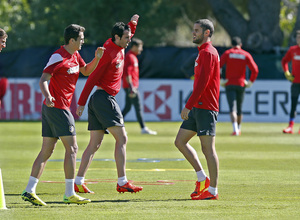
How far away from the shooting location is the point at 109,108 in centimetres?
918

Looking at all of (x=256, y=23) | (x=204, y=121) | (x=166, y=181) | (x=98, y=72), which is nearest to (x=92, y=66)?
(x=98, y=72)

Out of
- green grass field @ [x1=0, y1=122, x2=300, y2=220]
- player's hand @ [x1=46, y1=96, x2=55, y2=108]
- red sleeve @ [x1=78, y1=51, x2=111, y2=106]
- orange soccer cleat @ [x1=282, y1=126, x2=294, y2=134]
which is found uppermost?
red sleeve @ [x1=78, y1=51, x2=111, y2=106]

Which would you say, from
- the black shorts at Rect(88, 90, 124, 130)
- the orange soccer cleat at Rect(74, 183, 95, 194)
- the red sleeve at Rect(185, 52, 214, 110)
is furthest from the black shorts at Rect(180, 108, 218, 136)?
the orange soccer cleat at Rect(74, 183, 95, 194)

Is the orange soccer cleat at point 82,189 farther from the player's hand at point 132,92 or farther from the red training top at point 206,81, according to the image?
the player's hand at point 132,92

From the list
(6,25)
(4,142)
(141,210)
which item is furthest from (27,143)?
(6,25)

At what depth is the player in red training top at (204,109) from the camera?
852 cm

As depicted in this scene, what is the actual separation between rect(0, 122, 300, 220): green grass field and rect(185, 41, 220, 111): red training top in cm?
108

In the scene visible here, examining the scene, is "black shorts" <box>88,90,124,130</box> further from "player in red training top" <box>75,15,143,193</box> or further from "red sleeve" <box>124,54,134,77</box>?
"red sleeve" <box>124,54,134,77</box>

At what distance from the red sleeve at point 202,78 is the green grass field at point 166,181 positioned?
3.66 ft

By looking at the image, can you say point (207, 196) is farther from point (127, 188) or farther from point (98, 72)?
point (98, 72)

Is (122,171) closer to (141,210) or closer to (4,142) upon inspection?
(141,210)

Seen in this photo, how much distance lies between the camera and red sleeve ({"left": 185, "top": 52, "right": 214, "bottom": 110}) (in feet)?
27.8

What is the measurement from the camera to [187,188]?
31.6 ft

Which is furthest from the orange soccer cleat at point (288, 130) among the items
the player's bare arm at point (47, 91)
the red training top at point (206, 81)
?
the player's bare arm at point (47, 91)
